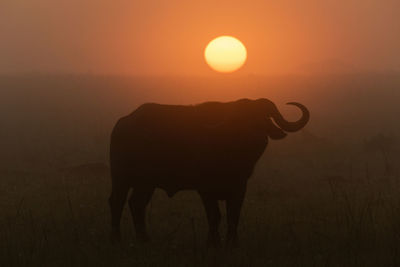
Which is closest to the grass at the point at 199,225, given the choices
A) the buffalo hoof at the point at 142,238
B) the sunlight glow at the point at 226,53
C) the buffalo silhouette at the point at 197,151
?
the buffalo hoof at the point at 142,238

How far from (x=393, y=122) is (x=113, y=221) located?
88.0 ft

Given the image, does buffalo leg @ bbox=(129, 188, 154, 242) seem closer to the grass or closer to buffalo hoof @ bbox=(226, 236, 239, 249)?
the grass

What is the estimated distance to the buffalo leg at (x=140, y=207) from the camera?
24.5 feet

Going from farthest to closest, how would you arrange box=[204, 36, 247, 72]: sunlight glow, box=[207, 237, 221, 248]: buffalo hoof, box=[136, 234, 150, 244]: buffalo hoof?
box=[204, 36, 247, 72]: sunlight glow → box=[136, 234, 150, 244]: buffalo hoof → box=[207, 237, 221, 248]: buffalo hoof

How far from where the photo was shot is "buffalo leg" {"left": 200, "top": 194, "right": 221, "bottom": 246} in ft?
22.4

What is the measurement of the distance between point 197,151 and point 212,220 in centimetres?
90

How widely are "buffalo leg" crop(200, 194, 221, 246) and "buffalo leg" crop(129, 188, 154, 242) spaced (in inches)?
36.7

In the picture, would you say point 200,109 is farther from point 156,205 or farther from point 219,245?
point 156,205

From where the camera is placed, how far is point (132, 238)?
298 inches

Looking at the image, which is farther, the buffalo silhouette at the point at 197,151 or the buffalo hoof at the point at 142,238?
the buffalo hoof at the point at 142,238

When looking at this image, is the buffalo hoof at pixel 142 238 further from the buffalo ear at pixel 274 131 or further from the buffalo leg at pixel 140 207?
the buffalo ear at pixel 274 131

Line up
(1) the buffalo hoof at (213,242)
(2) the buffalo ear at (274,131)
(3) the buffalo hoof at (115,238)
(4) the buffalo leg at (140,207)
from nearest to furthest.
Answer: (1) the buffalo hoof at (213,242) < (2) the buffalo ear at (274,131) < (3) the buffalo hoof at (115,238) < (4) the buffalo leg at (140,207)

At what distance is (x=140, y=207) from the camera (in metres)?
7.54

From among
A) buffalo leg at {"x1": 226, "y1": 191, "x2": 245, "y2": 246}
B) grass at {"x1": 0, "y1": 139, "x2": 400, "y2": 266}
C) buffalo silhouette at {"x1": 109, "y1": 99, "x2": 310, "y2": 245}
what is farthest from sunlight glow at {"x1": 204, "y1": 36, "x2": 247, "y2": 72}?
buffalo leg at {"x1": 226, "y1": 191, "x2": 245, "y2": 246}
